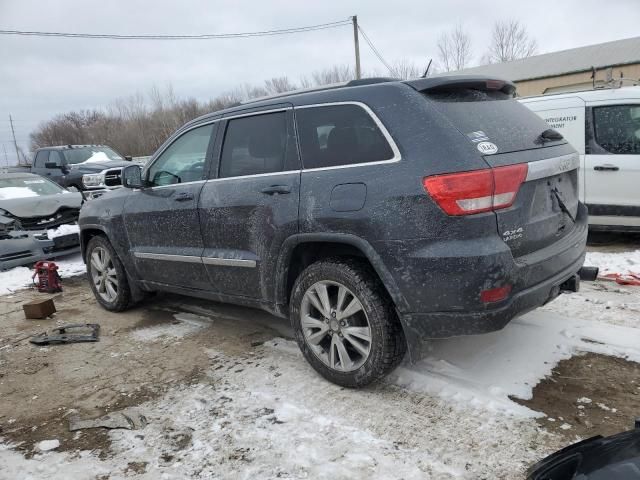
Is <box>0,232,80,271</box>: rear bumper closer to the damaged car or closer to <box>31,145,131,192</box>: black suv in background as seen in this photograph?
the damaged car

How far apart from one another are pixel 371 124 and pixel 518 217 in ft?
3.32

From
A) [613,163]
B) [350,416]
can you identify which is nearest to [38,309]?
[350,416]

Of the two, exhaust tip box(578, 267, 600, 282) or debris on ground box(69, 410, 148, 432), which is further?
exhaust tip box(578, 267, 600, 282)

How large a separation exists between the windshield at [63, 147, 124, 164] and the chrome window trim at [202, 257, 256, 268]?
472 inches

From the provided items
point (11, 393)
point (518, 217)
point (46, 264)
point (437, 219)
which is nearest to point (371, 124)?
point (437, 219)

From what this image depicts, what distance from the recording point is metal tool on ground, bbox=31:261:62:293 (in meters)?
6.43

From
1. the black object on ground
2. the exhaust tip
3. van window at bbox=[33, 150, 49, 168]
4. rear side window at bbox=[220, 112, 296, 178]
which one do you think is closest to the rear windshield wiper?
the exhaust tip

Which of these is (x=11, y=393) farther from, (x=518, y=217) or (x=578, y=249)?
(x=578, y=249)

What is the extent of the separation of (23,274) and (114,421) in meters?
4.98

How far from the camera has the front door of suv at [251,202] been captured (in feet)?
11.3

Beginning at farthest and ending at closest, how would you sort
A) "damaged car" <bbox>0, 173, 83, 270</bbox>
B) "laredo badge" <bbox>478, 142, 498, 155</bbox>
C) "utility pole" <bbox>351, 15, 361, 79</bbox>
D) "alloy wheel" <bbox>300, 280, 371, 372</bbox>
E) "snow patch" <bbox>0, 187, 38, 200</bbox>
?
"utility pole" <bbox>351, 15, 361, 79</bbox> → "snow patch" <bbox>0, 187, 38, 200</bbox> → "damaged car" <bbox>0, 173, 83, 270</bbox> → "alloy wheel" <bbox>300, 280, 371, 372</bbox> → "laredo badge" <bbox>478, 142, 498, 155</bbox>

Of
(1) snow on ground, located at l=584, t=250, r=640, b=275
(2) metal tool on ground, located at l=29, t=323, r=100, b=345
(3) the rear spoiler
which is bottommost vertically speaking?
(1) snow on ground, located at l=584, t=250, r=640, b=275

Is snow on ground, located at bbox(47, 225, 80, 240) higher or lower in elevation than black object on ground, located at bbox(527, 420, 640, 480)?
higher

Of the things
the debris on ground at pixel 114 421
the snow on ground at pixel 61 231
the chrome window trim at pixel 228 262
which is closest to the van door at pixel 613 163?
the chrome window trim at pixel 228 262
